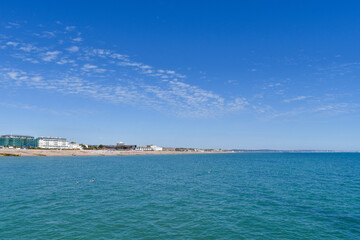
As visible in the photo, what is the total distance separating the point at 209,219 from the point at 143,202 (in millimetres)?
10172

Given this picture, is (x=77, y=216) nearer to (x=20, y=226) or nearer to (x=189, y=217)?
(x=20, y=226)

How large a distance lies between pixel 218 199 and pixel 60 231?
20.3m

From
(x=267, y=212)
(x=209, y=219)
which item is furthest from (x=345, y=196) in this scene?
(x=209, y=219)

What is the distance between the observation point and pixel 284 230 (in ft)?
68.7

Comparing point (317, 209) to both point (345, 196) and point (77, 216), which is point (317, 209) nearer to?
point (345, 196)

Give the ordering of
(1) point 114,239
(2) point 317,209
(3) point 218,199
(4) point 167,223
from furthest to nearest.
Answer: (3) point 218,199, (2) point 317,209, (4) point 167,223, (1) point 114,239

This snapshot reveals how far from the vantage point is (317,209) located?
27844 mm

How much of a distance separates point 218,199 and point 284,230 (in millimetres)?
12131

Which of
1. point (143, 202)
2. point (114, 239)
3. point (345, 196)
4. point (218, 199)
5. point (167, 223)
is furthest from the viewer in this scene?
point (345, 196)

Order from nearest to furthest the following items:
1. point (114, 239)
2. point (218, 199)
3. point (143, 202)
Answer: point (114, 239) → point (143, 202) → point (218, 199)

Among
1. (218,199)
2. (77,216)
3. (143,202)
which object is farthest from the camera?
(218,199)

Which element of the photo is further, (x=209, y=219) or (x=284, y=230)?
(x=209, y=219)

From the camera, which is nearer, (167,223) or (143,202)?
(167,223)

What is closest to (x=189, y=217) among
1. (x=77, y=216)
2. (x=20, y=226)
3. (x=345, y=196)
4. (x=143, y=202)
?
(x=143, y=202)
